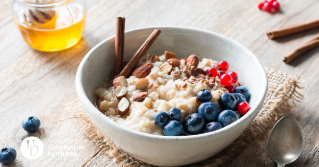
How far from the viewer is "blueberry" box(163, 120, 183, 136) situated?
1.30m

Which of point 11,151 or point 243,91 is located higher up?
point 243,91

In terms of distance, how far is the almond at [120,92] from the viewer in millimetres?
1522

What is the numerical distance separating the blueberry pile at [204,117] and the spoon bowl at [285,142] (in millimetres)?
214

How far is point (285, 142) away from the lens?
58.9 inches

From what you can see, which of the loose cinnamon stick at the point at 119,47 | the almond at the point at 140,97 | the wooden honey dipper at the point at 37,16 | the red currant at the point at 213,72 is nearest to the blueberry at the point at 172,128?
the almond at the point at 140,97

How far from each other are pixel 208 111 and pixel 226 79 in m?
0.26

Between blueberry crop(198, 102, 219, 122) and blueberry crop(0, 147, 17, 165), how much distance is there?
87 cm

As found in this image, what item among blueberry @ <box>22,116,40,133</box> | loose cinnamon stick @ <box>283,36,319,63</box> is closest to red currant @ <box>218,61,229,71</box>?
loose cinnamon stick @ <box>283,36,319,63</box>

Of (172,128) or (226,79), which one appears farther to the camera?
(226,79)

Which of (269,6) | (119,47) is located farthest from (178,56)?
(269,6)

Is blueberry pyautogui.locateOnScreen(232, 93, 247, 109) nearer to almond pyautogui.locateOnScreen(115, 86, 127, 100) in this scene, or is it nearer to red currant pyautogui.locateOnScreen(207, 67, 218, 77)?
red currant pyautogui.locateOnScreen(207, 67, 218, 77)

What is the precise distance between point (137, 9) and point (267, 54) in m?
1.12

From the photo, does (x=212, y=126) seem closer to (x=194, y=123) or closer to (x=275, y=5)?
(x=194, y=123)

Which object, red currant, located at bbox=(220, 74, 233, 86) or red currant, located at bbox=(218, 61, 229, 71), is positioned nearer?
red currant, located at bbox=(220, 74, 233, 86)
